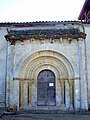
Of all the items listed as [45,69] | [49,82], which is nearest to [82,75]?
[49,82]

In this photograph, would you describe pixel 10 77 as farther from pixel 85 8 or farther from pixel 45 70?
pixel 85 8

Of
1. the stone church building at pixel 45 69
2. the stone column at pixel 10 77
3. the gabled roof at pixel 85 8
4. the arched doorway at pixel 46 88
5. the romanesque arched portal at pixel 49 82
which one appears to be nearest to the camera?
the stone column at pixel 10 77

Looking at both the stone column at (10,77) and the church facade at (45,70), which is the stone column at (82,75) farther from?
the stone column at (10,77)

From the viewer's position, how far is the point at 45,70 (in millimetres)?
14047

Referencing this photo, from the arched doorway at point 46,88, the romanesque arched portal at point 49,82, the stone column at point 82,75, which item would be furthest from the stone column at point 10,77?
the stone column at point 82,75

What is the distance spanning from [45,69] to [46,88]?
115 centimetres

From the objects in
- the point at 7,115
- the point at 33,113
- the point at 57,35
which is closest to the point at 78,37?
the point at 57,35

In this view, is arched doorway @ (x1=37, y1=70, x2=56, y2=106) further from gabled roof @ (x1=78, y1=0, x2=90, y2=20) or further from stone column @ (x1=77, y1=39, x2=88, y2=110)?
gabled roof @ (x1=78, y1=0, x2=90, y2=20)

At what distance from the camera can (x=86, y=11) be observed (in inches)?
666

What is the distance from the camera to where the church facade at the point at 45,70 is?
42.9 ft

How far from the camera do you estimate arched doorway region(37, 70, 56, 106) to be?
1370cm

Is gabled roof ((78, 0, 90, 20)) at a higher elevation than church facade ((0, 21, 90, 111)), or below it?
higher

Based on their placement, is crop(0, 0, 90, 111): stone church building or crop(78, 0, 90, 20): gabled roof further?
crop(78, 0, 90, 20): gabled roof

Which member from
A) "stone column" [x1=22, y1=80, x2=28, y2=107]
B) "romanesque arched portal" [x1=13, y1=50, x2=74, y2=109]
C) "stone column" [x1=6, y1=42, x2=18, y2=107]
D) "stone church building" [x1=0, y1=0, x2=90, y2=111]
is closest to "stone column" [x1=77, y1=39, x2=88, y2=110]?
"stone church building" [x1=0, y1=0, x2=90, y2=111]
